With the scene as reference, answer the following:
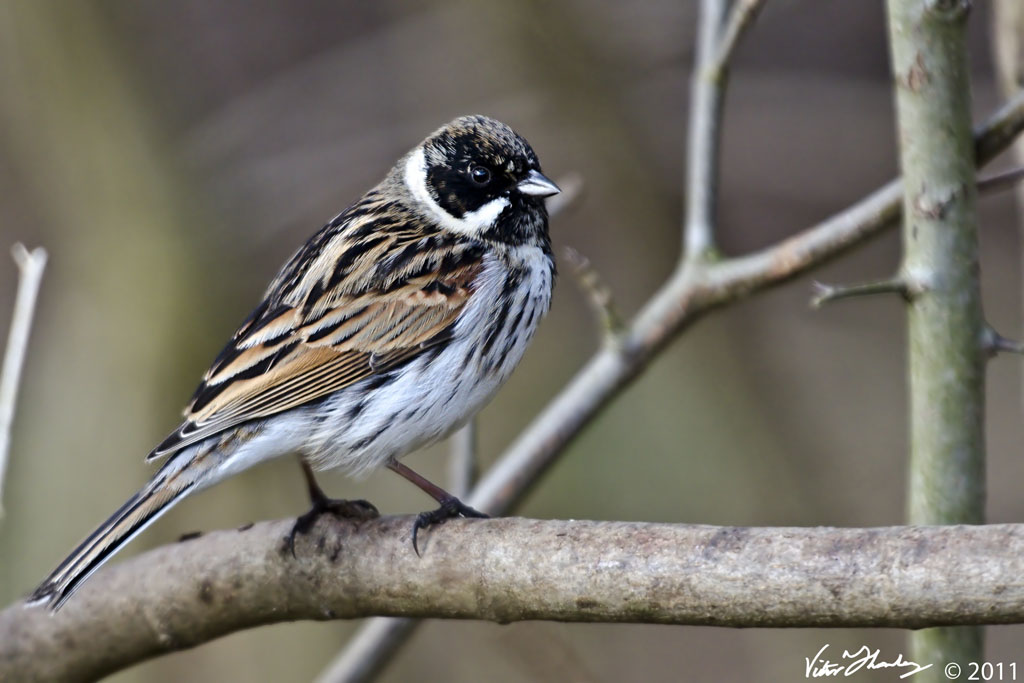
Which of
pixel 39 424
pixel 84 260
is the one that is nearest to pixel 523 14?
pixel 84 260

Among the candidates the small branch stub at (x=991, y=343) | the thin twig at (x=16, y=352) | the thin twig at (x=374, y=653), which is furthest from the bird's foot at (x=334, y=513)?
the small branch stub at (x=991, y=343)

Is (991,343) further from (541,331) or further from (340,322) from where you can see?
(541,331)

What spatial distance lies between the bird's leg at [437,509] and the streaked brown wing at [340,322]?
0.35m

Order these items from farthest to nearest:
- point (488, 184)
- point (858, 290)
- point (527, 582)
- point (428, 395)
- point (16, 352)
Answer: point (488, 184), point (428, 395), point (16, 352), point (858, 290), point (527, 582)

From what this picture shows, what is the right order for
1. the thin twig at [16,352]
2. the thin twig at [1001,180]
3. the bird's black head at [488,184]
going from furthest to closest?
the bird's black head at [488,184]
the thin twig at [1001,180]
the thin twig at [16,352]

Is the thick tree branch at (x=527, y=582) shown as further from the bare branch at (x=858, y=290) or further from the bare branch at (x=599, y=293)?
the bare branch at (x=599, y=293)

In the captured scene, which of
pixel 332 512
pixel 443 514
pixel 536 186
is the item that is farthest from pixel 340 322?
pixel 443 514

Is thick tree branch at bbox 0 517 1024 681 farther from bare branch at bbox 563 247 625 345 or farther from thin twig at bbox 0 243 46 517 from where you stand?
bare branch at bbox 563 247 625 345

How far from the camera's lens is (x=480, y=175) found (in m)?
4.36

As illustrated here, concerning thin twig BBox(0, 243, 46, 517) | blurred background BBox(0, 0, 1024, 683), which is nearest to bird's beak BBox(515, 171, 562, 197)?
thin twig BBox(0, 243, 46, 517)

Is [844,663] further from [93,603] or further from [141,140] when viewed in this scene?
[141,140]

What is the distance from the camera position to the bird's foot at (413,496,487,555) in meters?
3.33

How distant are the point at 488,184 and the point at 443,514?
53.4 inches

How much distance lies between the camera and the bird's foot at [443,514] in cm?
333
